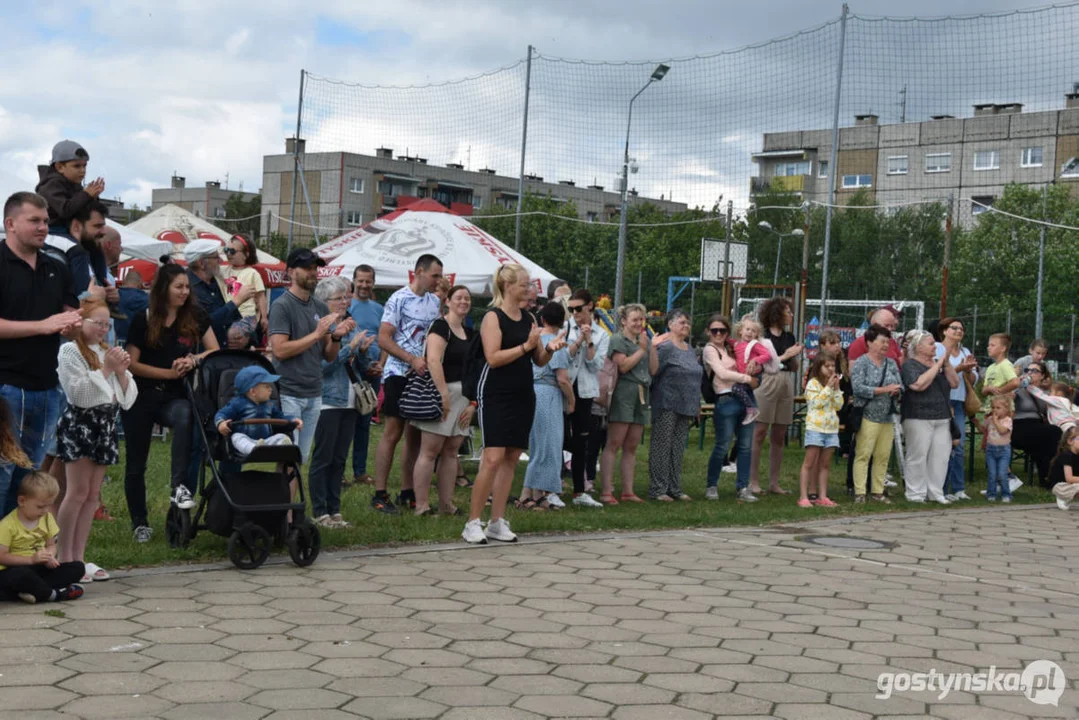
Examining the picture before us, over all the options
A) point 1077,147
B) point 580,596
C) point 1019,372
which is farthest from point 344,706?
point 1077,147

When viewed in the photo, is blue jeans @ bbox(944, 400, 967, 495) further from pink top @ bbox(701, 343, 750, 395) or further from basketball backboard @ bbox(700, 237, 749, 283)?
basketball backboard @ bbox(700, 237, 749, 283)

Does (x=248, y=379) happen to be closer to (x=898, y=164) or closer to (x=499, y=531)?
(x=499, y=531)

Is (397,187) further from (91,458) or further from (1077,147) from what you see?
(91,458)

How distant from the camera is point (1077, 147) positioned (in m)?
69.9

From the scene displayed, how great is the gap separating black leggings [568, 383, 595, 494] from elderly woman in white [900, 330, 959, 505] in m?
3.50

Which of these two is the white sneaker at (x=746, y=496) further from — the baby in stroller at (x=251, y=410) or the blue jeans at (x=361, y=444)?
the baby in stroller at (x=251, y=410)

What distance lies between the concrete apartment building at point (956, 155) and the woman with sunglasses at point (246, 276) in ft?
200

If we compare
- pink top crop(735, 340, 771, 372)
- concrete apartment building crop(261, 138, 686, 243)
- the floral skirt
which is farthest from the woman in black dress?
concrete apartment building crop(261, 138, 686, 243)

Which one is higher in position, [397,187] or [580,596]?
[397,187]

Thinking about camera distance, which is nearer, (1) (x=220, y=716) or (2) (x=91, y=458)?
(1) (x=220, y=716)

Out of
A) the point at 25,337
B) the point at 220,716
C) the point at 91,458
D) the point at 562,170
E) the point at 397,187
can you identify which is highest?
the point at 397,187

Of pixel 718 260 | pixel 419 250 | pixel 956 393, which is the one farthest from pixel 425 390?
pixel 718 260

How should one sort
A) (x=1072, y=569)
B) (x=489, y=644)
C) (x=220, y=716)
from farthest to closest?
1. (x=1072, y=569)
2. (x=489, y=644)
3. (x=220, y=716)

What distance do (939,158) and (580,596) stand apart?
77.2 meters
